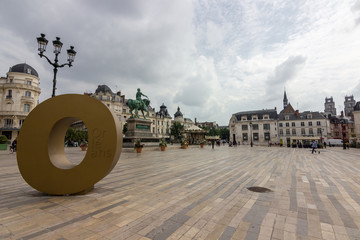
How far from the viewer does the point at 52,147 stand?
5664 mm

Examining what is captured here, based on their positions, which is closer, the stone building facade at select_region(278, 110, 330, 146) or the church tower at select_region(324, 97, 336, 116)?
the stone building facade at select_region(278, 110, 330, 146)

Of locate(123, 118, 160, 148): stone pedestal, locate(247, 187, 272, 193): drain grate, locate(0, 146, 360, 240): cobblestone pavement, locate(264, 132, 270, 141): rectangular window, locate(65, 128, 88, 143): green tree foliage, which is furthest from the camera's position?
locate(264, 132, 270, 141): rectangular window

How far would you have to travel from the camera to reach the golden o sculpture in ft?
17.2

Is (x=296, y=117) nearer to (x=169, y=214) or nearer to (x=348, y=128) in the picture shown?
(x=348, y=128)

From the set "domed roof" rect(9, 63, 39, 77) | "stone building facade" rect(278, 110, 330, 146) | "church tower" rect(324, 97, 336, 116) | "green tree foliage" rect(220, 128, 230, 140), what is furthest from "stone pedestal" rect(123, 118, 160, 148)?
"church tower" rect(324, 97, 336, 116)

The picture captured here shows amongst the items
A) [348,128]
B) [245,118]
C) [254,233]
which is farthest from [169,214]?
[348,128]

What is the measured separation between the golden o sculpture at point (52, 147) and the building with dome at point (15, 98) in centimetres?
5041

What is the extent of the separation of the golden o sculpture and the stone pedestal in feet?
60.1

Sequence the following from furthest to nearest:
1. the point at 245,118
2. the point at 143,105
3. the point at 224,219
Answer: the point at 245,118
the point at 143,105
the point at 224,219

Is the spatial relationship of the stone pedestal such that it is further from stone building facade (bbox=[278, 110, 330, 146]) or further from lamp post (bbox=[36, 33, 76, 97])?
stone building facade (bbox=[278, 110, 330, 146])

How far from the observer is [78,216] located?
3848 millimetres

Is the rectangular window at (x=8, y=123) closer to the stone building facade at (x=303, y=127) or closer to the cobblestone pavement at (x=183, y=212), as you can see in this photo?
the cobblestone pavement at (x=183, y=212)

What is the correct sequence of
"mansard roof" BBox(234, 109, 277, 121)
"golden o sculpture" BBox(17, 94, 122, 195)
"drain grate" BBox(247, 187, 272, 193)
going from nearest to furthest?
"golden o sculpture" BBox(17, 94, 122, 195) → "drain grate" BBox(247, 187, 272, 193) → "mansard roof" BBox(234, 109, 277, 121)

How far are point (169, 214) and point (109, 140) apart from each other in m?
2.81
